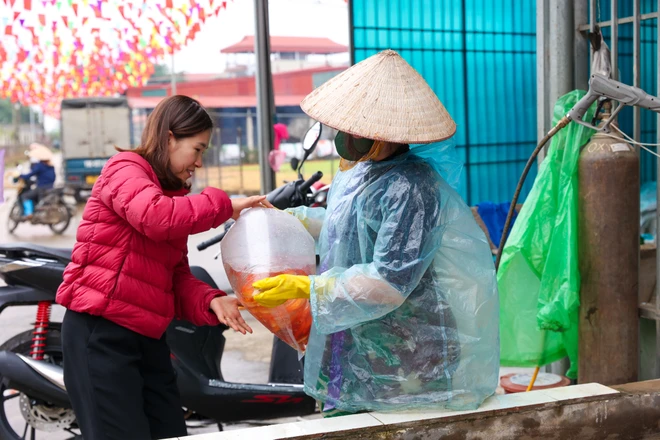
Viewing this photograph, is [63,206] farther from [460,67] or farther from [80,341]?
[80,341]

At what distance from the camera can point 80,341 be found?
7.30 feet

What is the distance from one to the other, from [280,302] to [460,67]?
3625 mm

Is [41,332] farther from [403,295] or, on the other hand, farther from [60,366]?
[403,295]

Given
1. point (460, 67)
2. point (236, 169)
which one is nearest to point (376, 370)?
point (460, 67)

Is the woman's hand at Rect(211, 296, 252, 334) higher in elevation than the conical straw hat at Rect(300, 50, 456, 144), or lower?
lower

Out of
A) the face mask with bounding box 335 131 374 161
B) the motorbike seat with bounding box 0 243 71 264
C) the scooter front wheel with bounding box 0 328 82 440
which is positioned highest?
the face mask with bounding box 335 131 374 161

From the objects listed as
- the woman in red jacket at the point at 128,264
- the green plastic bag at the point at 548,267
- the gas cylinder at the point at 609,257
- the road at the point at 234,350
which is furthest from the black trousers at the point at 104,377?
the gas cylinder at the point at 609,257

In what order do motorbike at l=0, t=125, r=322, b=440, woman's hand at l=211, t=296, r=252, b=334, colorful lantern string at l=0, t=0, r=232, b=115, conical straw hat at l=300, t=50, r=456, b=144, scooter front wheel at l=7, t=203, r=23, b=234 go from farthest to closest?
scooter front wheel at l=7, t=203, r=23, b=234 < colorful lantern string at l=0, t=0, r=232, b=115 < motorbike at l=0, t=125, r=322, b=440 < woman's hand at l=211, t=296, r=252, b=334 < conical straw hat at l=300, t=50, r=456, b=144

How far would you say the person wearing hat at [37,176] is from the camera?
13.5 meters

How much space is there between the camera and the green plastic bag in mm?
3111

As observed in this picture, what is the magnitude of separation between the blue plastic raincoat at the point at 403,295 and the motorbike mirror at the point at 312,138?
827 millimetres

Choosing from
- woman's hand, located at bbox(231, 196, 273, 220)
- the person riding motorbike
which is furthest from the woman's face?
the person riding motorbike

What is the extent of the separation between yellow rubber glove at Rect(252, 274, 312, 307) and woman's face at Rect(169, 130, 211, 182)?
467 mm

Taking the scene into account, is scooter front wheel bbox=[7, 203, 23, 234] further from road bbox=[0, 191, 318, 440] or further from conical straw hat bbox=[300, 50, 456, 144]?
conical straw hat bbox=[300, 50, 456, 144]
